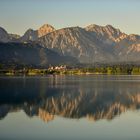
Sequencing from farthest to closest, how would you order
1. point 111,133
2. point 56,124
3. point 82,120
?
point 82,120 < point 56,124 < point 111,133

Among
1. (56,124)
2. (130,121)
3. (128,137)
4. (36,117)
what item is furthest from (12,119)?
(128,137)

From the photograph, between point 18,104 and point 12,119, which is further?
point 18,104

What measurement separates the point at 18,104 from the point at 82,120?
16.7 meters

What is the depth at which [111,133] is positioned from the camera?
30859mm

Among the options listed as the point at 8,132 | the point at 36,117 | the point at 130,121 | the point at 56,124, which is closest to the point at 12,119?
the point at 36,117

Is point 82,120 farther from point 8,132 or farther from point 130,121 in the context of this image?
point 8,132

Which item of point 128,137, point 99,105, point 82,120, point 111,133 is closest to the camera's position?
point 128,137

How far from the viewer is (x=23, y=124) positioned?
118 ft

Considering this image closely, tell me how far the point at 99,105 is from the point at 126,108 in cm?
482

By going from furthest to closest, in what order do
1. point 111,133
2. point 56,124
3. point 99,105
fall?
point 99,105 → point 56,124 → point 111,133

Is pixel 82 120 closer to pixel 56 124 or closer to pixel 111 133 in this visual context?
pixel 56 124

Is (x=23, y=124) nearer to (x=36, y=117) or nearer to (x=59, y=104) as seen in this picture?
(x=36, y=117)

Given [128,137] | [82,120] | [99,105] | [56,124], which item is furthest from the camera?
[99,105]

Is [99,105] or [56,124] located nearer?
[56,124]
